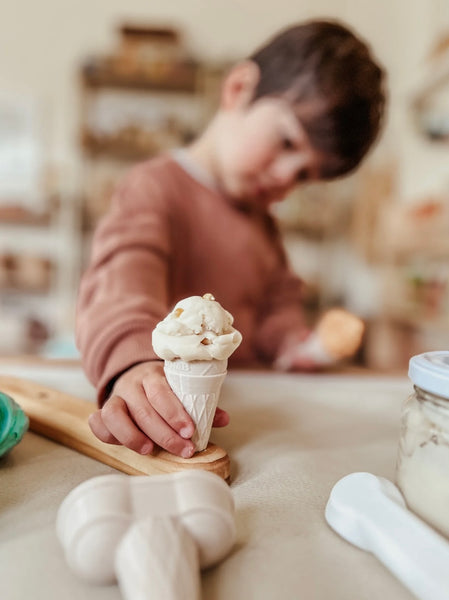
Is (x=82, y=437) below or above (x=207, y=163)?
below

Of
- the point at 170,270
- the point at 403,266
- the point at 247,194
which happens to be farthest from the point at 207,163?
the point at 403,266

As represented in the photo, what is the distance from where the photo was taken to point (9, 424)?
35 centimetres

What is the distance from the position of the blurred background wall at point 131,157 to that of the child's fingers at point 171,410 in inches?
Result: 57.9

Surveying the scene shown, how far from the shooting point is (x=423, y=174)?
5.40ft

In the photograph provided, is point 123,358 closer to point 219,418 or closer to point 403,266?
point 219,418

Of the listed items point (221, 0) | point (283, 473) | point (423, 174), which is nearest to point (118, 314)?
point (283, 473)

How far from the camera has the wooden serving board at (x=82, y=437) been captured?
1.09ft

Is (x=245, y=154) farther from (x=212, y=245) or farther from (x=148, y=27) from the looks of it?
(x=148, y=27)

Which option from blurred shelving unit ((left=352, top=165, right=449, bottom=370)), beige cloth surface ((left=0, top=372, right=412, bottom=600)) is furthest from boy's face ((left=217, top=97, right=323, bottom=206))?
blurred shelving unit ((left=352, top=165, right=449, bottom=370))

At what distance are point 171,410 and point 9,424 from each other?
122 millimetres

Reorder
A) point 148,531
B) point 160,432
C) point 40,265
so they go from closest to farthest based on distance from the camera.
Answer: point 148,531, point 160,432, point 40,265

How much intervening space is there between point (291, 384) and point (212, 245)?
243mm

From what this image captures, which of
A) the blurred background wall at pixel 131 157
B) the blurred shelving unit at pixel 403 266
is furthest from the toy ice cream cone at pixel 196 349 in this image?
the blurred background wall at pixel 131 157

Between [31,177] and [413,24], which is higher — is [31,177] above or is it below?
below
